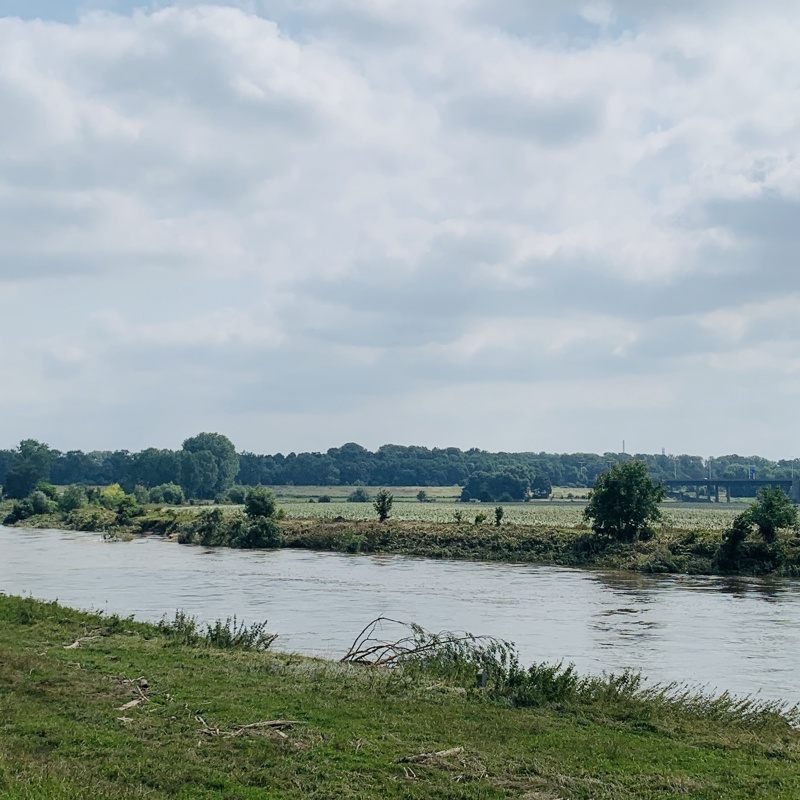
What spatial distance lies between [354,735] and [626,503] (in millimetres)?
48063

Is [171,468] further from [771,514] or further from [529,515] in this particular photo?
[771,514]

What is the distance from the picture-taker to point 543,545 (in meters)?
62.1

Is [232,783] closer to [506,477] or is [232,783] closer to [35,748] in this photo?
[35,748]

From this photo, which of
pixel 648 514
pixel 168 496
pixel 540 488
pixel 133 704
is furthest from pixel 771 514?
pixel 540 488

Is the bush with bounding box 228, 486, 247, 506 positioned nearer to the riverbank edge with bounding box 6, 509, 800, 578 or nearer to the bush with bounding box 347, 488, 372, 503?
the bush with bounding box 347, 488, 372, 503

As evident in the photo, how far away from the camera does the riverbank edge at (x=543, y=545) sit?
5319 cm

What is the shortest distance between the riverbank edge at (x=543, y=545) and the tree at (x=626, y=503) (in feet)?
3.54

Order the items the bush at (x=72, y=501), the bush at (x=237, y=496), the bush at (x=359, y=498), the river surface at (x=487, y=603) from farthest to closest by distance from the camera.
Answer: the bush at (x=359, y=498)
the bush at (x=237, y=496)
the bush at (x=72, y=501)
the river surface at (x=487, y=603)

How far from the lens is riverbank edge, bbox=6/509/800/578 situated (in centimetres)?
5319

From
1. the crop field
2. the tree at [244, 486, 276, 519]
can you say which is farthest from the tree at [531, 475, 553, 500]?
the tree at [244, 486, 276, 519]

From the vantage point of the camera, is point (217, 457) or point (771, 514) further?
point (217, 457)

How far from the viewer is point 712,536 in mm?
57406

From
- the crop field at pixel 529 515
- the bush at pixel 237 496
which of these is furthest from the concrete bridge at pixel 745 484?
the bush at pixel 237 496

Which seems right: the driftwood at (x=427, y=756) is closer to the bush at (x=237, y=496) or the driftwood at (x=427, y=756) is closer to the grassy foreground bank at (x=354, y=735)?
the grassy foreground bank at (x=354, y=735)
